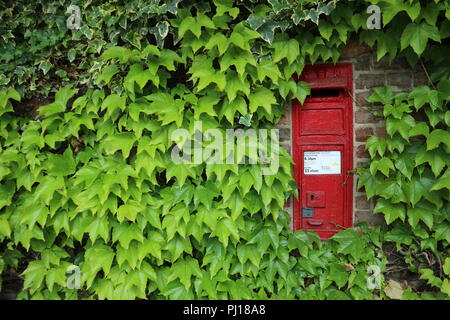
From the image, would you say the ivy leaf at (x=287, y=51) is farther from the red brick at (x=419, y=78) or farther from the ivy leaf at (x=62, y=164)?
the ivy leaf at (x=62, y=164)

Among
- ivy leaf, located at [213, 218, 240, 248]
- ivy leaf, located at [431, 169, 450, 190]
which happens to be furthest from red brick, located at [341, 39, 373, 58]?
ivy leaf, located at [213, 218, 240, 248]

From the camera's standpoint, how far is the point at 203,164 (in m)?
2.41

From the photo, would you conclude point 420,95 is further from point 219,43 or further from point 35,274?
point 35,274

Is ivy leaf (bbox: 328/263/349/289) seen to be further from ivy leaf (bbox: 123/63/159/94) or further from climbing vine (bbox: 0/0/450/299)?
ivy leaf (bbox: 123/63/159/94)

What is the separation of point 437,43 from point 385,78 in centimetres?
43

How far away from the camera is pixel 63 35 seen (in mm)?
2691

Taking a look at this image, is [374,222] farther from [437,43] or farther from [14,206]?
[14,206]

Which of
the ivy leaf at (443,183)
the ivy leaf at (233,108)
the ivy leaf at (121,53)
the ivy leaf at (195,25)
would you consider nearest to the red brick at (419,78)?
the ivy leaf at (443,183)

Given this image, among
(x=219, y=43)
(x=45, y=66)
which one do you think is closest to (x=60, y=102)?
(x=45, y=66)

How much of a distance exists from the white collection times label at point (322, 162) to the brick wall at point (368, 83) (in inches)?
6.4

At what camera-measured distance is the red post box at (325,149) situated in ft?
8.45

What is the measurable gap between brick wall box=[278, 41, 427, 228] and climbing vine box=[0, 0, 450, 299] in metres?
0.12

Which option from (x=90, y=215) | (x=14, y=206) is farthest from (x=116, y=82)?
(x=14, y=206)

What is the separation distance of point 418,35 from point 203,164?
72.7 inches
